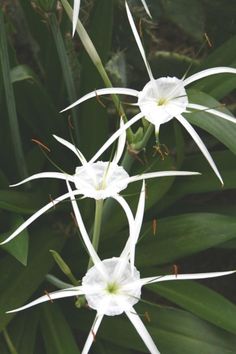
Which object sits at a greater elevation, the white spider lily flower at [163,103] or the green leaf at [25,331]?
the white spider lily flower at [163,103]

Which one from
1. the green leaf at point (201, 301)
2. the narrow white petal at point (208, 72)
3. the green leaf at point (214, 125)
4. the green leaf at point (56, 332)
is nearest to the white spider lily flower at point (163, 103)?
the narrow white petal at point (208, 72)

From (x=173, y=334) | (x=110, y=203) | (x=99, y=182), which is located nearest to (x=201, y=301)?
(x=173, y=334)

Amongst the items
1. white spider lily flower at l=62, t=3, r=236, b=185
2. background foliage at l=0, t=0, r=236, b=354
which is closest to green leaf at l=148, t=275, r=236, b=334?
background foliage at l=0, t=0, r=236, b=354

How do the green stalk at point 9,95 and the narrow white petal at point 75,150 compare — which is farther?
the green stalk at point 9,95

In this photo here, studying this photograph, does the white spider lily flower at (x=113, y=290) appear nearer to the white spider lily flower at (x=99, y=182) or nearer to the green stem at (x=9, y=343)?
the white spider lily flower at (x=99, y=182)

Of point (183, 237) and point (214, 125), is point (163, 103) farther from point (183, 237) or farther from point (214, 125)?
point (183, 237)

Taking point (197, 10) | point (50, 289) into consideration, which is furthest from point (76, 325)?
point (197, 10)

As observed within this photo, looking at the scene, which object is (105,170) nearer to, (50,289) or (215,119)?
(215,119)
